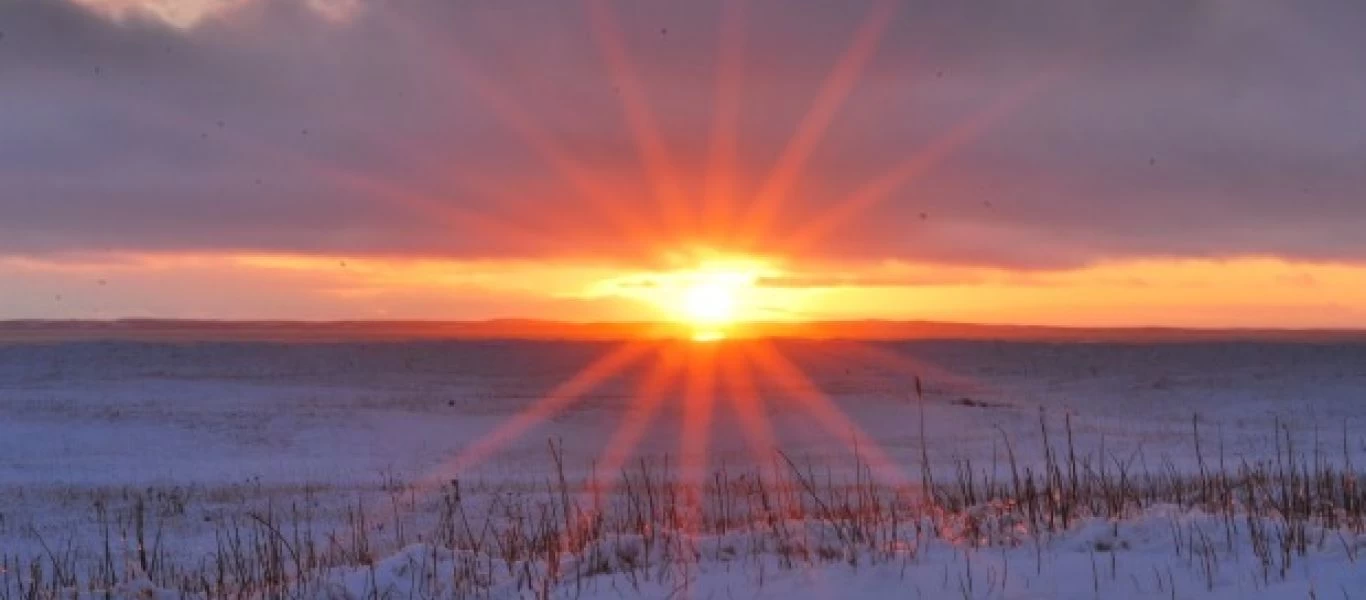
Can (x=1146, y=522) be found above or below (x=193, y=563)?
above

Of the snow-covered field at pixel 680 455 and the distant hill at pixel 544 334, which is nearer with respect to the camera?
the snow-covered field at pixel 680 455

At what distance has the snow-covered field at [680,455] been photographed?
7449mm

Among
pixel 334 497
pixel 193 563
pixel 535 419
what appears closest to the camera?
pixel 193 563

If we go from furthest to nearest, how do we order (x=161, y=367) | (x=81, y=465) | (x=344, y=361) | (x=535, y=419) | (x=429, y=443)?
1. (x=344, y=361)
2. (x=161, y=367)
3. (x=535, y=419)
4. (x=429, y=443)
5. (x=81, y=465)

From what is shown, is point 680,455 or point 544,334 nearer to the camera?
point 680,455

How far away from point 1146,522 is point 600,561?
3.29m

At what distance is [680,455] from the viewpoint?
27.2 metres

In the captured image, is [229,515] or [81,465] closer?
[229,515]

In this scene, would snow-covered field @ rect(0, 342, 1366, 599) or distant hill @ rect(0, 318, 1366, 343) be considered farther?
distant hill @ rect(0, 318, 1366, 343)

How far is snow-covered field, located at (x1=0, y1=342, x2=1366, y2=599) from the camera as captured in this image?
7449mm

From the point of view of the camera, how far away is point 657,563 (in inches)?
317

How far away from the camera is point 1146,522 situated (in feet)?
26.4

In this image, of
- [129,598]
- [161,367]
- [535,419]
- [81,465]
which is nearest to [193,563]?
[129,598]

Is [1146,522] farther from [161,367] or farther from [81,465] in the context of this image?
[161,367]
